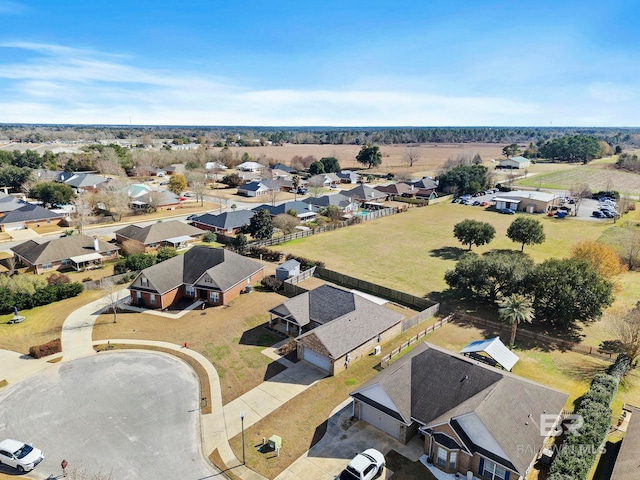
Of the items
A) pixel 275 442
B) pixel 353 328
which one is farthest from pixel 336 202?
pixel 275 442

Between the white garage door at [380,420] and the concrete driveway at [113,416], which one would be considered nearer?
the concrete driveway at [113,416]

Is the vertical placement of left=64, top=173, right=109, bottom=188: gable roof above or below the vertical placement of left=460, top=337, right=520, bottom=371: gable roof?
above

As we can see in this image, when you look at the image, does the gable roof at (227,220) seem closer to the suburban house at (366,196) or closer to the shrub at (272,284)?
the shrub at (272,284)

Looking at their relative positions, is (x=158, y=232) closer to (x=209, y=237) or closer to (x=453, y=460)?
(x=209, y=237)

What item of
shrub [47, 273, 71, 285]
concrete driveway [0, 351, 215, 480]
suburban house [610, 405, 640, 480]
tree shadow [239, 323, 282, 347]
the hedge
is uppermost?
suburban house [610, 405, 640, 480]

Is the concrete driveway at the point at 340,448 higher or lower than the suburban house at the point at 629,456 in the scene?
lower

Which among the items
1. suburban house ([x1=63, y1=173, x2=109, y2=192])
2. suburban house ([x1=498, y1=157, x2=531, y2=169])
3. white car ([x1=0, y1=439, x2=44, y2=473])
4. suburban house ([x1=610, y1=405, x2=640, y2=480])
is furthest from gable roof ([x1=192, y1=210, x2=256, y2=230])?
suburban house ([x1=498, y1=157, x2=531, y2=169])

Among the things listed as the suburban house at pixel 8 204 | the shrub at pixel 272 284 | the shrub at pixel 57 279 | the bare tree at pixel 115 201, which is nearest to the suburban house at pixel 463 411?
the shrub at pixel 272 284

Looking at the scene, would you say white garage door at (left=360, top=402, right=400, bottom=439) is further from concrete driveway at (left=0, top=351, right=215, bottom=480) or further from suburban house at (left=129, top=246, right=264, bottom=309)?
suburban house at (left=129, top=246, right=264, bottom=309)
